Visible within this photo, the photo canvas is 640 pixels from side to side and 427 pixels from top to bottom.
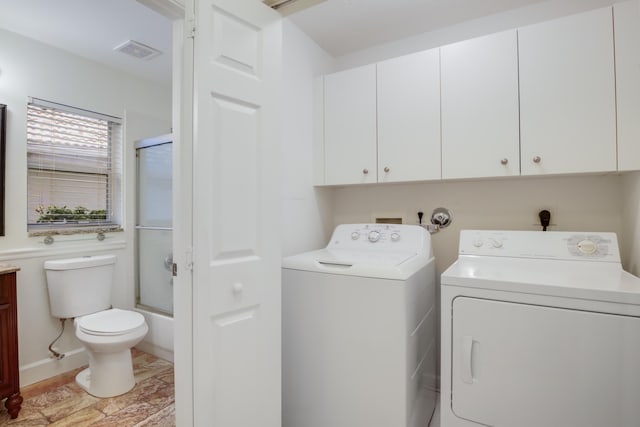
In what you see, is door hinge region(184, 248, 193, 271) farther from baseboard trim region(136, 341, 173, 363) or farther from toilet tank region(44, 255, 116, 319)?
baseboard trim region(136, 341, 173, 363)

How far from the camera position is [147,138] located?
9.23 feet

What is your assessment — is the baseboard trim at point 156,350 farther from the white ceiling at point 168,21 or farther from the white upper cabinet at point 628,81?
the white upper cabinet at point 628,81

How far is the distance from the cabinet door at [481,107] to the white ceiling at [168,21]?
12.7 inches

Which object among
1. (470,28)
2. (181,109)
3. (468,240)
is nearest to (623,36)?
(470,28)

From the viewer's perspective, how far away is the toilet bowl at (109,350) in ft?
6.59

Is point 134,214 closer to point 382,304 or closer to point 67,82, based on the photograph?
point 67,82

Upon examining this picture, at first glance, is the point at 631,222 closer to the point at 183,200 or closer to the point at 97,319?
the point at 183,200

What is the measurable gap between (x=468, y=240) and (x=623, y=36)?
1103mm

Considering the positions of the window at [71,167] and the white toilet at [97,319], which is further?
the window at [71,167]

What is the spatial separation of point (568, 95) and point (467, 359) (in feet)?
4.21

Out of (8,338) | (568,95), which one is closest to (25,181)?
(8,338)

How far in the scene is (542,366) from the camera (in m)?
1.12

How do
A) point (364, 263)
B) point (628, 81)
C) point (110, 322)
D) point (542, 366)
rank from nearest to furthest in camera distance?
point (542, 366) < point (628, 81) < point (364, 263) < point (110, 322)

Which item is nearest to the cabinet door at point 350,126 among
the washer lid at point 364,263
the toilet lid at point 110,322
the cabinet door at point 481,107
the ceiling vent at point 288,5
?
the cabinet door at point 481,107
